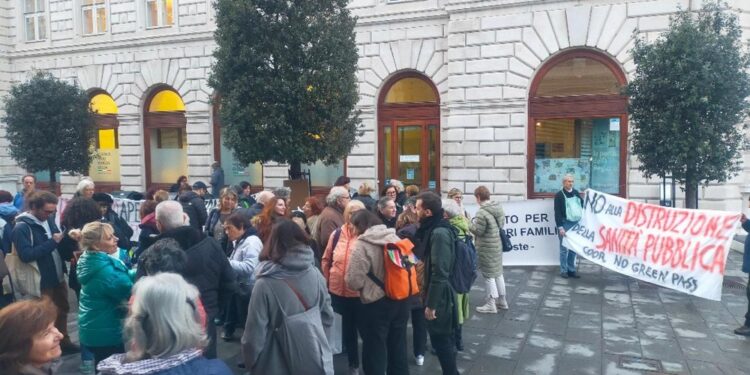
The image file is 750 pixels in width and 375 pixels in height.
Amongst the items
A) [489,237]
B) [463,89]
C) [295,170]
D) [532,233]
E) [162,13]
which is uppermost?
[162,13]

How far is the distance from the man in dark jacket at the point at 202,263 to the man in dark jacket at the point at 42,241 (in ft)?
6.10

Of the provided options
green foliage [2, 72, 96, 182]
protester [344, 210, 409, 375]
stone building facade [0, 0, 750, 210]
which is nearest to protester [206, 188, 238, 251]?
protester [344, 210, 409, 375]

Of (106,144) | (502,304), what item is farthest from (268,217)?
(106,144)

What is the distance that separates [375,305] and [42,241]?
11.4ft

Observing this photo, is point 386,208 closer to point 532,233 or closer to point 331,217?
point 331,217

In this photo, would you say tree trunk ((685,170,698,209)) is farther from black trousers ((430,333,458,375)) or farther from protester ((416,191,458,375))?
black trousers ((430,333,458,375))

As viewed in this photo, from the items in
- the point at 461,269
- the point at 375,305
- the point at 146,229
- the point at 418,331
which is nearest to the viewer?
the point at 375,305

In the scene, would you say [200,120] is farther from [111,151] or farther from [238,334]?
[238,334]

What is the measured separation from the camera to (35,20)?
2323 cm

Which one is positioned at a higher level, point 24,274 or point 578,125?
point 578,125

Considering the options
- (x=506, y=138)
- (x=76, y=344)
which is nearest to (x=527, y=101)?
(x=506, y=138)

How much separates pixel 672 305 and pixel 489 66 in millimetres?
9057

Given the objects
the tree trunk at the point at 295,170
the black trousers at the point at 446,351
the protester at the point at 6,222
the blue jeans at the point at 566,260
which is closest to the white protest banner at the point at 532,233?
the blue jeans at the point at 566,260

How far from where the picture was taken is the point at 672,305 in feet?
26.8
